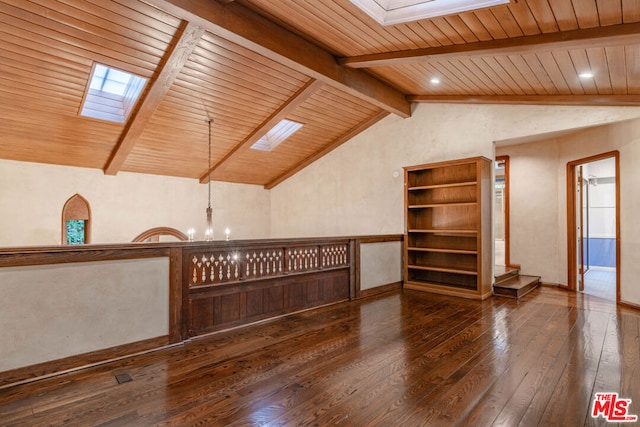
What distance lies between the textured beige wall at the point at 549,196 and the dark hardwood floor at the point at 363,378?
2.24 metres

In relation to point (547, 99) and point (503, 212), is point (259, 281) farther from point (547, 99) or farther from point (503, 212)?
point (503, 212)

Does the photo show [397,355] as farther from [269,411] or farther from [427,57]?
[427,57]

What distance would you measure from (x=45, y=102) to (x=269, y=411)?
4.74 m

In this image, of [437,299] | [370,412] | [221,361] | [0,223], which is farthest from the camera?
[0,223]

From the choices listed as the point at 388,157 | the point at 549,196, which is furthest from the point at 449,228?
the point at 549,196

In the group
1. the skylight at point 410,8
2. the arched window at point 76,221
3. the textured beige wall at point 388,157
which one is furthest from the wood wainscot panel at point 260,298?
the arched window at point 76,221

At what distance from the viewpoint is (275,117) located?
18.8 feet

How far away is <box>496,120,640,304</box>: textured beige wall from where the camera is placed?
4777 millimetres

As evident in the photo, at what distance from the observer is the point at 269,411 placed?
204 centimetres

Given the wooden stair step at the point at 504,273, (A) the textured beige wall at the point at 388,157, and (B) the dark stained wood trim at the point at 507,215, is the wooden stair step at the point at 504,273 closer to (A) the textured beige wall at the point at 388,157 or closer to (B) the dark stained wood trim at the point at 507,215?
(B) the dark stained wood trim at the point at 507,215

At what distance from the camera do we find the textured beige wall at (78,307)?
94.4 inches

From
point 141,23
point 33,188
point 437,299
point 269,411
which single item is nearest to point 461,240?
point 437,299

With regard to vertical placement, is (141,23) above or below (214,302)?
above

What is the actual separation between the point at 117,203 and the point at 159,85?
126 inches
